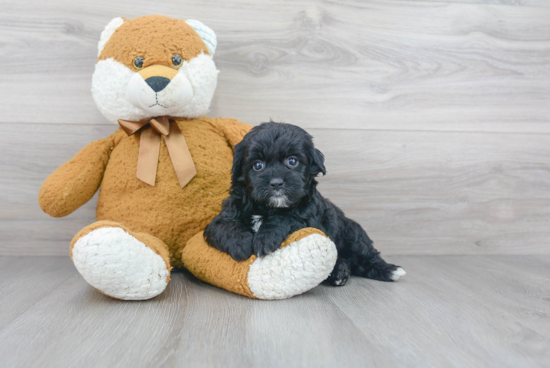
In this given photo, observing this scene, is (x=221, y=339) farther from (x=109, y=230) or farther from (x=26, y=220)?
(x=26, y=220)

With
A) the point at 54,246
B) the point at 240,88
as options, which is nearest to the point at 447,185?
the point at 240,88

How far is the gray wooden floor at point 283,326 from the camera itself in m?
0.77

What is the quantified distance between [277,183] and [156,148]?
1.60ft

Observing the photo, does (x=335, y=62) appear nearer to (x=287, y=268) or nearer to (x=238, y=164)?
(x=238, y=164)

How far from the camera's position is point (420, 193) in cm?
174

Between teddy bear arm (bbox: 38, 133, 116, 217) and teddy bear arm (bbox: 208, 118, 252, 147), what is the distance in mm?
365

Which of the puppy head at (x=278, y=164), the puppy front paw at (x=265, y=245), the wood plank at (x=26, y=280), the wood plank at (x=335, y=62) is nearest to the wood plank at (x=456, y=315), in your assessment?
the puppy front paw at (x=265, y=245)

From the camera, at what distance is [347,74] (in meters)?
1.68

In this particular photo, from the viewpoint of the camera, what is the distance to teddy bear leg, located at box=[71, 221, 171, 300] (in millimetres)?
958

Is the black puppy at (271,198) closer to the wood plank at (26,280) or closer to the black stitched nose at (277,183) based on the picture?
the black stitched nose at (277,183)

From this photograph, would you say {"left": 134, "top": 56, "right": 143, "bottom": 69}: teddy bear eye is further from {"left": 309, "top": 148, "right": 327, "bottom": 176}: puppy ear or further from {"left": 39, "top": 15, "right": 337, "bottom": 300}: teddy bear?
{"left": 309, "top": 148, "right": 327, "bottom": 176}: puppy ear

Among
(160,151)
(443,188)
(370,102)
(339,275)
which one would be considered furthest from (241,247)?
(443,188)

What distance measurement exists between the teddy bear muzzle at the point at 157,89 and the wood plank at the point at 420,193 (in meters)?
0.45

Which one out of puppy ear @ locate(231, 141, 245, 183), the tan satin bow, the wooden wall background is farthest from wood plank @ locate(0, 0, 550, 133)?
puppy ear @ locate(231, 141, 245, 183)
